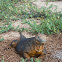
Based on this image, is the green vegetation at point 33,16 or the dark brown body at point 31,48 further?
the green vegetation at point 33,16

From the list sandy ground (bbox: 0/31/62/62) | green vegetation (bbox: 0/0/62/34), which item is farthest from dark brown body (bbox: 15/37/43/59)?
green vegetation (bbox: 0/0/62/34)

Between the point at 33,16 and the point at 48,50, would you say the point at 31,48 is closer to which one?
the point at 48,50

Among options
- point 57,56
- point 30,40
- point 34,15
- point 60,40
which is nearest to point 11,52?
point 30,40

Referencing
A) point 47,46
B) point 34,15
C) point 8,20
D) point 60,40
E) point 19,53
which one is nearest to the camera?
point 19,53

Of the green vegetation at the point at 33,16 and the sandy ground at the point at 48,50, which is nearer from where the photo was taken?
the sandy ground at the point at 48,50

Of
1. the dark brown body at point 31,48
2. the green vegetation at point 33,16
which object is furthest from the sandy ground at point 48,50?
the green vegetation at point 33,16

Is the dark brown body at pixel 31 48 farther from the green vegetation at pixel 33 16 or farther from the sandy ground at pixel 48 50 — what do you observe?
the green vegetation at pixel 33 16

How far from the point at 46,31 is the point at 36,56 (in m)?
1.25

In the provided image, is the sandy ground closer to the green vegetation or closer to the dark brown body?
the dark brown body

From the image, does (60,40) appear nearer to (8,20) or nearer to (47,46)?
(47,46)

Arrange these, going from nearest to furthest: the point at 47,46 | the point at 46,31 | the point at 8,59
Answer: the point at 8,59
the point at 47,46
the point at 46,31

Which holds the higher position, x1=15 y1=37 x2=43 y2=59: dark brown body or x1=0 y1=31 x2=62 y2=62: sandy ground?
x1=15 y1=37 x2=43 y2=59: dark brown body

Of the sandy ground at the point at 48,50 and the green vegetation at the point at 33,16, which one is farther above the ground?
the green vegetation at the point at 33,16

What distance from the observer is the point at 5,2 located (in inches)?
266
